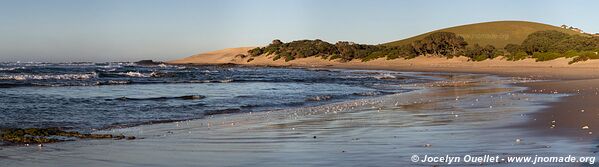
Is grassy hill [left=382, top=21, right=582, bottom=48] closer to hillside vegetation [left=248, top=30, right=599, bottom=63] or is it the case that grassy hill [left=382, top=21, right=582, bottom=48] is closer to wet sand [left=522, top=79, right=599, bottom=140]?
hillside vegetation [left=248, top=30, right=599, bottom=63]

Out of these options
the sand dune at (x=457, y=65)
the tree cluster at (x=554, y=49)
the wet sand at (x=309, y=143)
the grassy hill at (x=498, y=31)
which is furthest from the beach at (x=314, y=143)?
the grassy hill at (x=498, y=31)

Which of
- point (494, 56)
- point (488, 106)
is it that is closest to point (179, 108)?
point (488, 106)

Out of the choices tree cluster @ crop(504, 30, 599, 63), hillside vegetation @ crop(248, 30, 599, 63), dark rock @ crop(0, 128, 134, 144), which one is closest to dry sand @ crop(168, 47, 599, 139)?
tree cluster @ crop(504, 30, 599, 63)

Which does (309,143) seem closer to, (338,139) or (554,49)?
(338,139)

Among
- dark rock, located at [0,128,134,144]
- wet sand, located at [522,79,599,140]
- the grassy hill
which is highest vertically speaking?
the grassy hill

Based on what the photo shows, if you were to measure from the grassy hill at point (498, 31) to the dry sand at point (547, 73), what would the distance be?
39789 mm

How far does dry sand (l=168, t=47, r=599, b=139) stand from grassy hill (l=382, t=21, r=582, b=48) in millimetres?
39789

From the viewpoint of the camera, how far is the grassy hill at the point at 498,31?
124m

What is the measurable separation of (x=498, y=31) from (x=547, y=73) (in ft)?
321

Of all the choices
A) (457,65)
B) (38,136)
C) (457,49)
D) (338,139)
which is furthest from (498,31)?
(38,136)

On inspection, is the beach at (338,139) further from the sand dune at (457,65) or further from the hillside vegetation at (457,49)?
the hillside vegetation at (457,49)

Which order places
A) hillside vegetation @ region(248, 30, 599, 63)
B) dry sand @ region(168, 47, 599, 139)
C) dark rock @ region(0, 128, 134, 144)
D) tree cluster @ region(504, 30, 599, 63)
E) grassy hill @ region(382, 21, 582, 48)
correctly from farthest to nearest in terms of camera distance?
1. grassy hill @ region(382, 21, 582, 48)
2. hillside vegetation @ region(248, 30, 599, 63)
3. tree cluster @ region(504, 30, 599, 63)
4. dry sand @ region(168, 47, 599, 139)
5. dark rock @ region(0, 128, 134, 144)

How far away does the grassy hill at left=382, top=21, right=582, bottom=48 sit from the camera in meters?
124

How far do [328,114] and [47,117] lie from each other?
581 centimetres
